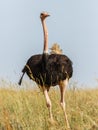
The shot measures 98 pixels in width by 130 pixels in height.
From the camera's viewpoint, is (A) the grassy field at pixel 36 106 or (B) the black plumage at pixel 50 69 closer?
(A) the grassy field at pixel 36 106

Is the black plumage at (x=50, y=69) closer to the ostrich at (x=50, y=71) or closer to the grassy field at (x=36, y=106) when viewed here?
the ostrich at (x=50, y=71)

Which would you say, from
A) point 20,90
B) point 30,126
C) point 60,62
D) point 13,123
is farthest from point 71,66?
point 30,126

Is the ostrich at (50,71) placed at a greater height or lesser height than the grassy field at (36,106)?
greater

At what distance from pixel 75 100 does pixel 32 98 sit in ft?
2.38

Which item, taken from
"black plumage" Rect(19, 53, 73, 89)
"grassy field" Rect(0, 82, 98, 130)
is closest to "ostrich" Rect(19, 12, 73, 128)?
"black plumage" Rect(19, 53, 73, 89)

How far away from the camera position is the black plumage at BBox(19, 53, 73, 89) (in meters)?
5.87

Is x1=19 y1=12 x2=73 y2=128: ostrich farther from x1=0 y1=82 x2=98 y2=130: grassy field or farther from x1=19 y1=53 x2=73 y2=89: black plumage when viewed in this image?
x1=0 y1=82 x2=98 y2=130: grassy field

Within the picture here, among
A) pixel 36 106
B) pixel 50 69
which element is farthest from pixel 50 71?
pixel 36 106

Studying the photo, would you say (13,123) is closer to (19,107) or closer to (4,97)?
(19,107)

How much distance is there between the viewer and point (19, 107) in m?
5.68

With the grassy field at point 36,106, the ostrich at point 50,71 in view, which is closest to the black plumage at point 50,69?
the ostrich at point 50,71

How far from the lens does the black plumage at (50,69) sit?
19.2 feet

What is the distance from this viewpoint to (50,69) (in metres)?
5.94

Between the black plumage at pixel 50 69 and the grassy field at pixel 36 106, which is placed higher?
the black plumage at pixel 50 69
